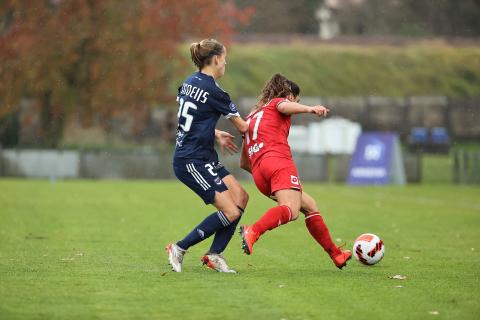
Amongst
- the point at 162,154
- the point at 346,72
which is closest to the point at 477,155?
the point at 162,154

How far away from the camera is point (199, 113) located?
9.73 metres

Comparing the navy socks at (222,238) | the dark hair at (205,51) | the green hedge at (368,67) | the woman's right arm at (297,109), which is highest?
the green hedge at (368,67)

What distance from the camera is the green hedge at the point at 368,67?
63.9 meters

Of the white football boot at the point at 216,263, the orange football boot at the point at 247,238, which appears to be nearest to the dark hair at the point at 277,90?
the orange football boot at the point at 247,238

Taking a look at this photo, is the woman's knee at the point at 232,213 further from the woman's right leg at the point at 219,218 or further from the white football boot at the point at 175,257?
the white football boot at the point at 175,257

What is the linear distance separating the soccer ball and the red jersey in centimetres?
124

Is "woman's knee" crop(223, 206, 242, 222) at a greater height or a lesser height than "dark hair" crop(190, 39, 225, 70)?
lesser

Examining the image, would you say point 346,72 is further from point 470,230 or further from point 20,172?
point 470,230

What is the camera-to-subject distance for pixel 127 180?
103 ft

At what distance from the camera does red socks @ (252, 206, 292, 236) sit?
31.4ft

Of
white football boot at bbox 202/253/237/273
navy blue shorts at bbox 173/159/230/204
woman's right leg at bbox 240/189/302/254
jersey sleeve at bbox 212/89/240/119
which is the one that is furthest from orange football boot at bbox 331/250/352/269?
jersey sleeve at bbox 212/89/240/119

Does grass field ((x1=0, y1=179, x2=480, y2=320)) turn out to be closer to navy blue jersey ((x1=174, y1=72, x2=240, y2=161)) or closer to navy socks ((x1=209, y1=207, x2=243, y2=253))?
navy socks ((x1=209, y1=207, x2=243, y2=253))

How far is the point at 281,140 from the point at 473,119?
45822mm

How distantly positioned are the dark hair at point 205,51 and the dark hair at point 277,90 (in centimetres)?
65
